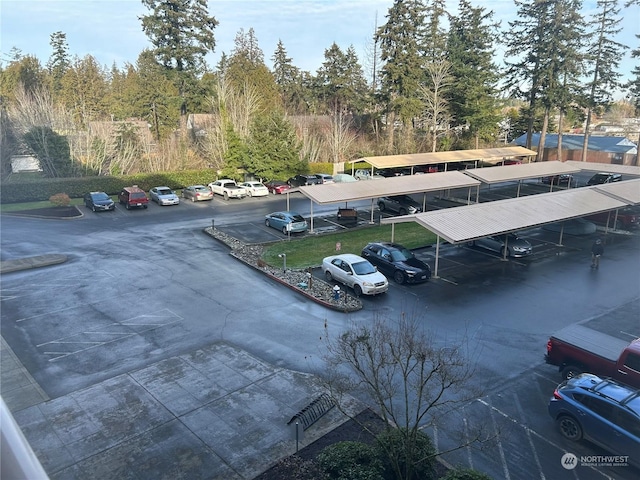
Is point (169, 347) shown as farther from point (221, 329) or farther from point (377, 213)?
point (377, 213)

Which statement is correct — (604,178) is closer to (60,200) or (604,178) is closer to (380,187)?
(380,187)

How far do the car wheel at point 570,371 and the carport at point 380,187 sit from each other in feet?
60.1

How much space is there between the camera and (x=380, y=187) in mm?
32938

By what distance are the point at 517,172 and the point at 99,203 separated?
35.9 m

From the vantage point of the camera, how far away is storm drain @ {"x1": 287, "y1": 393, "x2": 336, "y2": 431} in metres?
11.0

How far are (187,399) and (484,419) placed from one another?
25.1 ft

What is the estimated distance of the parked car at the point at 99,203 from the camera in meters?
34.6

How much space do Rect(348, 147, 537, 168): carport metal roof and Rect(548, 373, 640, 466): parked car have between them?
1395 inches

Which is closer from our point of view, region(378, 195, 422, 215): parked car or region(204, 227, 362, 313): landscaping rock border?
region(204, 227, 362, 313): landscaping rock border

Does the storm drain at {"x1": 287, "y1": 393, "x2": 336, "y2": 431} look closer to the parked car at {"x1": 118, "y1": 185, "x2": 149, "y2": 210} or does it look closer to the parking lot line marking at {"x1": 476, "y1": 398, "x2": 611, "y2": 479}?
the parking lot line marking at {"x1": 476, "y1": 398, "x2": 611, "y2": 479}

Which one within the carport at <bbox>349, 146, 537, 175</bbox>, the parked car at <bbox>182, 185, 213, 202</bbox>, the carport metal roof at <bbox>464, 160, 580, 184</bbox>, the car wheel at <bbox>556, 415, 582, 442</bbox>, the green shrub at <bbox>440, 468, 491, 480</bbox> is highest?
the carport at <bbox>349, 146, 537, 175</bbox>

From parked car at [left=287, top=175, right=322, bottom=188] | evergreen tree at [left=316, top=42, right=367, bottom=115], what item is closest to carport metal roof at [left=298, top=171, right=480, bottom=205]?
parked car at [left=287, top=175, right=322, bottom=188]

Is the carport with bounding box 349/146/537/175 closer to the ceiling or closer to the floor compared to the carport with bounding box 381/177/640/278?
closer to the ceiling

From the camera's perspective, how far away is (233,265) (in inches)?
925
